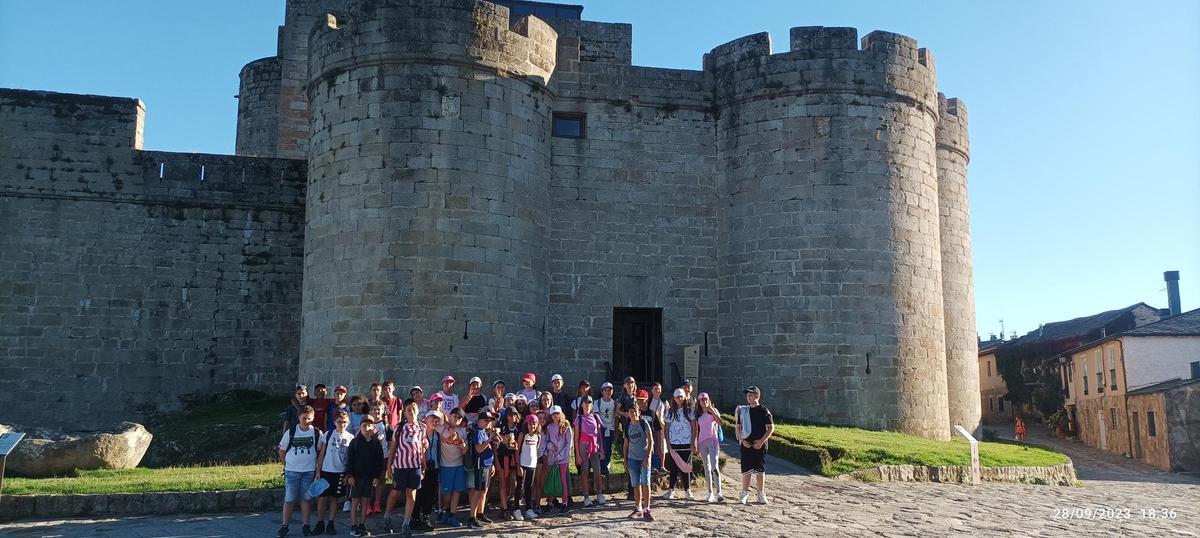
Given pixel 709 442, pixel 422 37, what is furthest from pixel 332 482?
pixel 422 37

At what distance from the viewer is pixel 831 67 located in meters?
17.7

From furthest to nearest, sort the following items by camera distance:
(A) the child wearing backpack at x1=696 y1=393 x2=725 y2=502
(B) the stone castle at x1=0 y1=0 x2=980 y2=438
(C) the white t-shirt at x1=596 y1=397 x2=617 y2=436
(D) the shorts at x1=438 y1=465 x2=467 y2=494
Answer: (B) the stone castle at x1=0 y1=0 x2=980 y2=438
(C) the white t-shirt at x1=596 y1=397 x2=617 y2=436
(A) the child wearing backpack at x1=696 y1=393 x2=725 y2=502
(D) the shorts at x1=438 y1=465 x2=467 y2=494

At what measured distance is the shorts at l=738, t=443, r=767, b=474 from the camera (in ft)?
34.3

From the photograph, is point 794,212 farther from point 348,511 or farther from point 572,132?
point 348,511

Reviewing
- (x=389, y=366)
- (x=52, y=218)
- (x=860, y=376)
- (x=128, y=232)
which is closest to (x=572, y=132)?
(x=389, y=366)

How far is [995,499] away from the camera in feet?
37.6

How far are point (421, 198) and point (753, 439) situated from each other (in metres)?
7.43

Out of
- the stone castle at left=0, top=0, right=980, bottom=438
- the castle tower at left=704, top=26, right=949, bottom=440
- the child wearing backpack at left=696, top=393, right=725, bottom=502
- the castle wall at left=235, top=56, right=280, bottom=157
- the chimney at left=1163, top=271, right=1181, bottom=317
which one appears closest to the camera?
the child wearing backpack at left=696, top=393, right=725, bottom=502

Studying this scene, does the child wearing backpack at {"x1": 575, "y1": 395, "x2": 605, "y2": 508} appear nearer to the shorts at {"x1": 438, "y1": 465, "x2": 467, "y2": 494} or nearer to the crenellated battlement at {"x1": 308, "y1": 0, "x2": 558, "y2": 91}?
the shorts at {"x1": 438, "y1": 465, "x2": 467, "y2": 494}

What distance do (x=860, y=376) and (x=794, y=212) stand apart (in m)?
3.23

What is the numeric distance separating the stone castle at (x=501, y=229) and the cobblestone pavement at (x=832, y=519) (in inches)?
203

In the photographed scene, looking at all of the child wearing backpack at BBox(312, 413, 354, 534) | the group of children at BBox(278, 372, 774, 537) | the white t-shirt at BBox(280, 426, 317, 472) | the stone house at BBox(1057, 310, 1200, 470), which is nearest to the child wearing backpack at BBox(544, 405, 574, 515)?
the group of children at BBox(278, 372, 774, 537)

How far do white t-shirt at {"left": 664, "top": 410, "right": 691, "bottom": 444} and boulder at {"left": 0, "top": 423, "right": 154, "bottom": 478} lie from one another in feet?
23.4

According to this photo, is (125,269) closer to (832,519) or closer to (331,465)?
(331,465)
